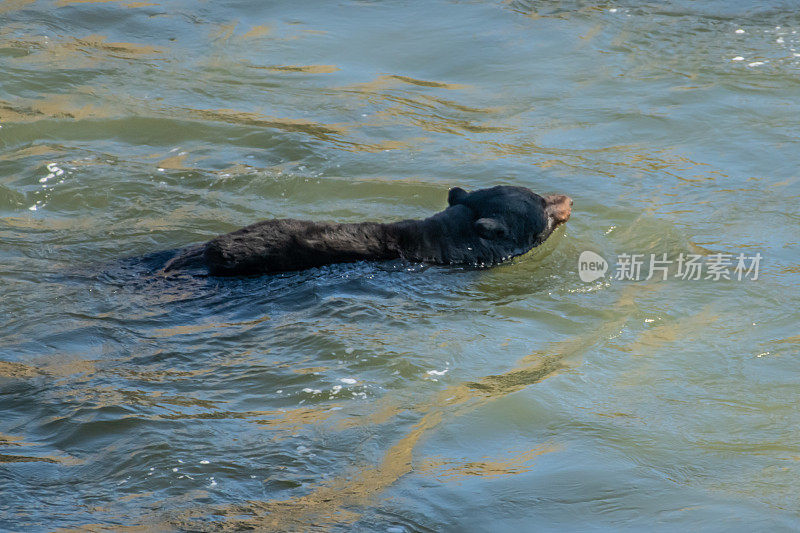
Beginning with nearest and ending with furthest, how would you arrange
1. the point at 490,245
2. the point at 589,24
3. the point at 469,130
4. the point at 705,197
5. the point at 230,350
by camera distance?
1. the point at 230,350
2. the point at 490,245
3. the point at 705,197
4. the point at 469,130
5. the point at 589,24

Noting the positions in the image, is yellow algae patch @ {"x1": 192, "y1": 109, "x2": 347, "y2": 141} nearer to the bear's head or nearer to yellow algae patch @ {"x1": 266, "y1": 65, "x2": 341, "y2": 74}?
yellow algae patch @ {"x1": 266, "y1": 65, "x2": 341, "y2": 74}

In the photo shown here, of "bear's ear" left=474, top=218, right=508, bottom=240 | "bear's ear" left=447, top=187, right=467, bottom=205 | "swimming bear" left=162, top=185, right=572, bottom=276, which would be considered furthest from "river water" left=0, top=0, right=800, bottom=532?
"bear's ear" left=447, top=187, right=467, bottom=205

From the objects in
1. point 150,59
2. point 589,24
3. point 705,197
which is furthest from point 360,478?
point 589,24

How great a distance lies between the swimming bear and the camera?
22.4 ft

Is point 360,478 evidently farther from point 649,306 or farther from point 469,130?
point 469,130

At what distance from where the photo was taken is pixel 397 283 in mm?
7227

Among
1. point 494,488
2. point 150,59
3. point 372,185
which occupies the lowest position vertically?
point 494,488

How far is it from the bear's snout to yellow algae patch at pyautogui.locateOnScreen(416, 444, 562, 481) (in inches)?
133

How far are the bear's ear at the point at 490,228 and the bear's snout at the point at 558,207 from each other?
0.53 m

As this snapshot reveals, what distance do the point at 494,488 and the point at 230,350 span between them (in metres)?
2.14

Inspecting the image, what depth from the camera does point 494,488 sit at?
4.70 m

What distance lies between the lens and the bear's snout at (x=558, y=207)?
813 cm

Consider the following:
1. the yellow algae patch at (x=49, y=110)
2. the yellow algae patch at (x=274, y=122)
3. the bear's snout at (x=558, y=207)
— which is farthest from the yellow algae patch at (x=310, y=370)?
the yellow algae patch at (x=49, y=110)

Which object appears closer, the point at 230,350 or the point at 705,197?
the point at 230,350
